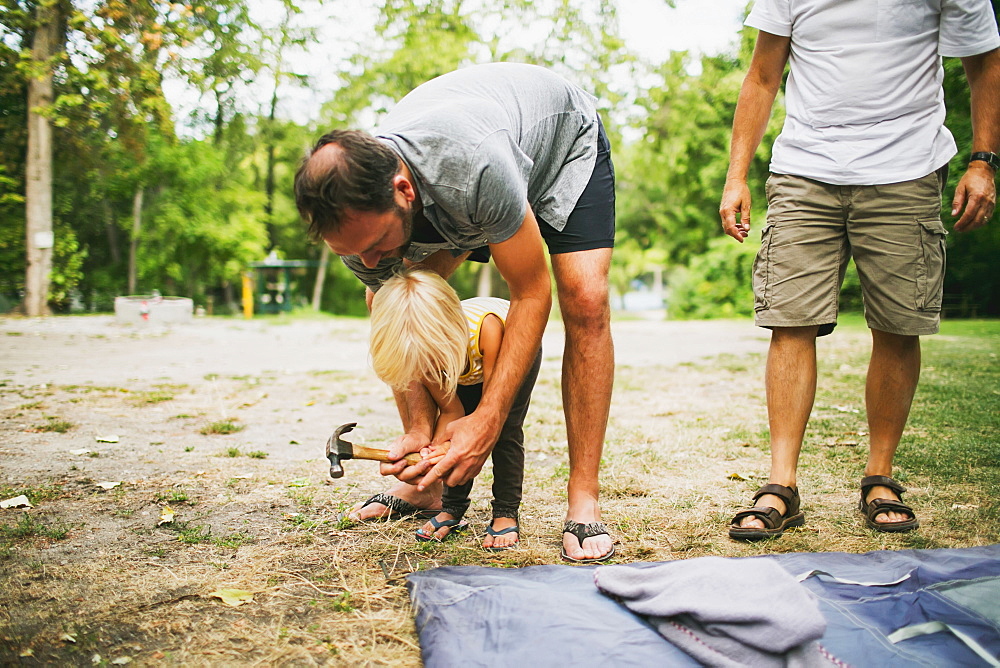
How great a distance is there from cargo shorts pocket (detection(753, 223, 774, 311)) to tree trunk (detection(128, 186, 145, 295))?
66.0 feet

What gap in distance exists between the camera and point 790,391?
2.54 metres

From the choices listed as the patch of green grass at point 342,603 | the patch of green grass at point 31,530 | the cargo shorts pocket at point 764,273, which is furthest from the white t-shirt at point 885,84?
the patch of green grass at point 31,530

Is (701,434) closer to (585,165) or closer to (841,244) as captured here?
(841,244)

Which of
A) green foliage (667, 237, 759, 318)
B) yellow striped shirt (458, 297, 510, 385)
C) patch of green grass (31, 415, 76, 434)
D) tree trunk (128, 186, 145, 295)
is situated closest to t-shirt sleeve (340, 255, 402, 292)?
yellow striped shirt (458, 297, 510, 385)

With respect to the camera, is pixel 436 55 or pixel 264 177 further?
pixel 264 177

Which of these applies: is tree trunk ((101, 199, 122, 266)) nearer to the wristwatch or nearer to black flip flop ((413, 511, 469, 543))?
black flip flop ((413, 511, 469, 543))

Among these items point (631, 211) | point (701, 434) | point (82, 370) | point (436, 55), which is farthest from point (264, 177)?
point (701, 434)

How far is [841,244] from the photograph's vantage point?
2553 mm

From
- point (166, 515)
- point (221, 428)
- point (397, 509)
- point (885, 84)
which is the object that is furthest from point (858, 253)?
point (221, 428)

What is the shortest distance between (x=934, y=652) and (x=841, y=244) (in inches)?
56.8

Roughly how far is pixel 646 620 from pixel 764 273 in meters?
1.42

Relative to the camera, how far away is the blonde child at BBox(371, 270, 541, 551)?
201cm

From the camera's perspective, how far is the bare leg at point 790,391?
2.51 meters

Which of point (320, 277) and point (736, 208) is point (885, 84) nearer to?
point (736, 208)
